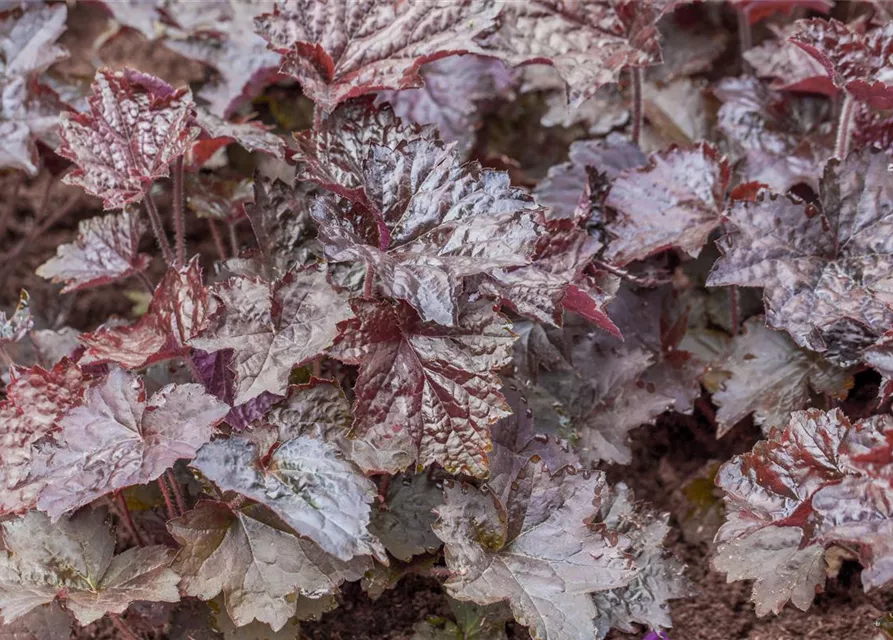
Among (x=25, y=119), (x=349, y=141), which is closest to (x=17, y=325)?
(x=25, y=119)

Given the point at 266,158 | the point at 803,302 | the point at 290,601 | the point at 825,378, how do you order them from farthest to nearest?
the point at 266,158
the point at 825,378
the point at 803,302
the point at 290,601

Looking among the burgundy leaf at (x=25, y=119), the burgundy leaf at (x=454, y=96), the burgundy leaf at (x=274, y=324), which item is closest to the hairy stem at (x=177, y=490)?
the burgundy leaf at (x=274, y=324)

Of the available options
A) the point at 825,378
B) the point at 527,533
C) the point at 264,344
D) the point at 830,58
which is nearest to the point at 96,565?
the point at 264,344

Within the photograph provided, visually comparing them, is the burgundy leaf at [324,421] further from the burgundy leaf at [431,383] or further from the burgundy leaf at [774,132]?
Answer: the burgundy leaf at [774,132]

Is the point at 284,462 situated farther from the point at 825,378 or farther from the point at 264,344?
the point at 825,378

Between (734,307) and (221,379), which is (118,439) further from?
(734,307)

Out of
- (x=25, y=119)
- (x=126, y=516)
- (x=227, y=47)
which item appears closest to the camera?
(x=126, y=516)
